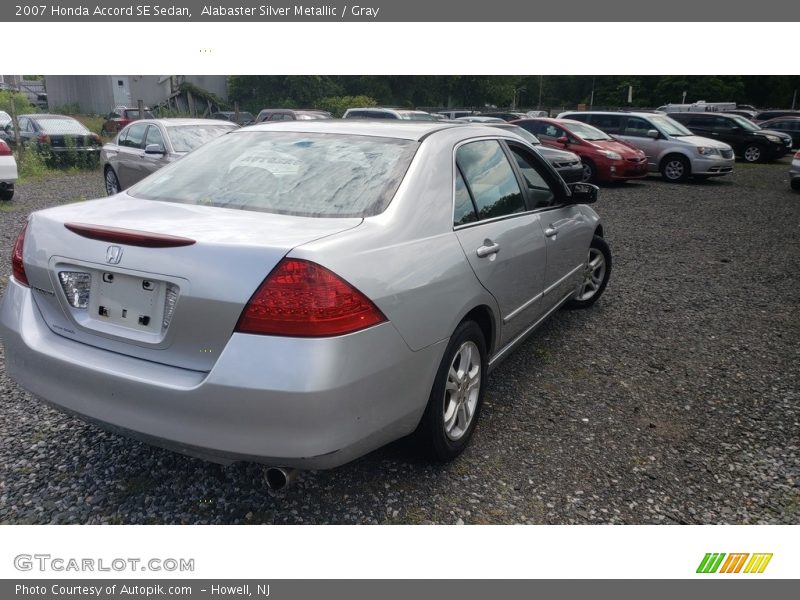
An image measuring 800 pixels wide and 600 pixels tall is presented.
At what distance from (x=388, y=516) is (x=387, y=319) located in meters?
0.95

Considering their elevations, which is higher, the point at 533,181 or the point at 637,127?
the point at 533,181

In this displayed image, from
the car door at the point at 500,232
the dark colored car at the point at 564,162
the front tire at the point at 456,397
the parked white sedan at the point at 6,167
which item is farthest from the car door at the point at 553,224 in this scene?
the parked white sedan at the point at 6,167

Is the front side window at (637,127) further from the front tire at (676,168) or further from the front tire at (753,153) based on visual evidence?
the front tire at (753,153)

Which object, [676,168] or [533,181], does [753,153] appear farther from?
[533,181]

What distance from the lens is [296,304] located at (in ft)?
7.23

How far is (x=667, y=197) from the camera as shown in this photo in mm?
13391

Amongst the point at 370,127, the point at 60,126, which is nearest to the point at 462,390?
the point at 370,127

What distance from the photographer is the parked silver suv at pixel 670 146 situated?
51.0 feet

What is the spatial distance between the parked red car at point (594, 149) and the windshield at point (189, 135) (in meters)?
8.16

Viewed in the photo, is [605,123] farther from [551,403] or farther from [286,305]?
[286,305]

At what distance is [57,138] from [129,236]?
16786 mm

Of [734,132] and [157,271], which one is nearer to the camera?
[157,271]

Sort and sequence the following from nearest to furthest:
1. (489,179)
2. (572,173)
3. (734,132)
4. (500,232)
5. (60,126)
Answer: (500,232) < (489,179) < (572,173) < (60,126) < (734,132)

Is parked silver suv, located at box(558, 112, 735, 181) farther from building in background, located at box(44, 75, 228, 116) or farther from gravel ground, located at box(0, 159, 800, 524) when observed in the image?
building in background, located at box(44, 75, 228, 116)
